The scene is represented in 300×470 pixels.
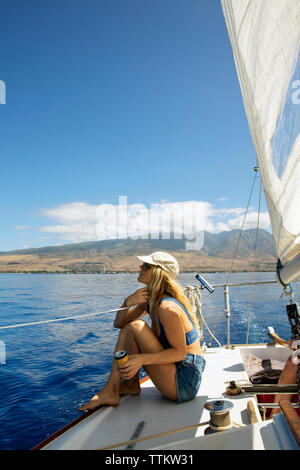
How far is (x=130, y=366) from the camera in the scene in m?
1.65

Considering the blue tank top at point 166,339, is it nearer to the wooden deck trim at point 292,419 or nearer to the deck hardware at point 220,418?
the deck hardware at point 220,418

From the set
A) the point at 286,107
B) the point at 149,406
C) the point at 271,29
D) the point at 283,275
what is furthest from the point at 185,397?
the point at 271,29

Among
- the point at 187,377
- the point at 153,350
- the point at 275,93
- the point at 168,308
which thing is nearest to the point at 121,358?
the point at 153,350

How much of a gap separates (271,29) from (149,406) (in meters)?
2.22

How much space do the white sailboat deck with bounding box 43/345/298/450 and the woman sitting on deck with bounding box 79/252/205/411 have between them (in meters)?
0.08

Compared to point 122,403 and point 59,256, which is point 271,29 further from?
point 59,256

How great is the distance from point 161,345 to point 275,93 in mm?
1584

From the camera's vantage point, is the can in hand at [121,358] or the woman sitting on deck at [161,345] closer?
the can in hand at [121,358]

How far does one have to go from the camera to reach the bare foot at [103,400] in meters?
1.79

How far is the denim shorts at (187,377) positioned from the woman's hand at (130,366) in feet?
0.91

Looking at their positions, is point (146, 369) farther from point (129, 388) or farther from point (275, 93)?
point (275, 93)

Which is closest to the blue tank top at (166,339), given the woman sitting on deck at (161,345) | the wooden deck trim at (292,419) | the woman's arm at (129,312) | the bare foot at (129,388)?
the woman sitting on deck at (161,345)

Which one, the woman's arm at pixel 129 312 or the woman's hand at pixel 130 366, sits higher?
the woman's arm at pixel 129 312

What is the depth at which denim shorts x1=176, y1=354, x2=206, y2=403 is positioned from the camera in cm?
181
